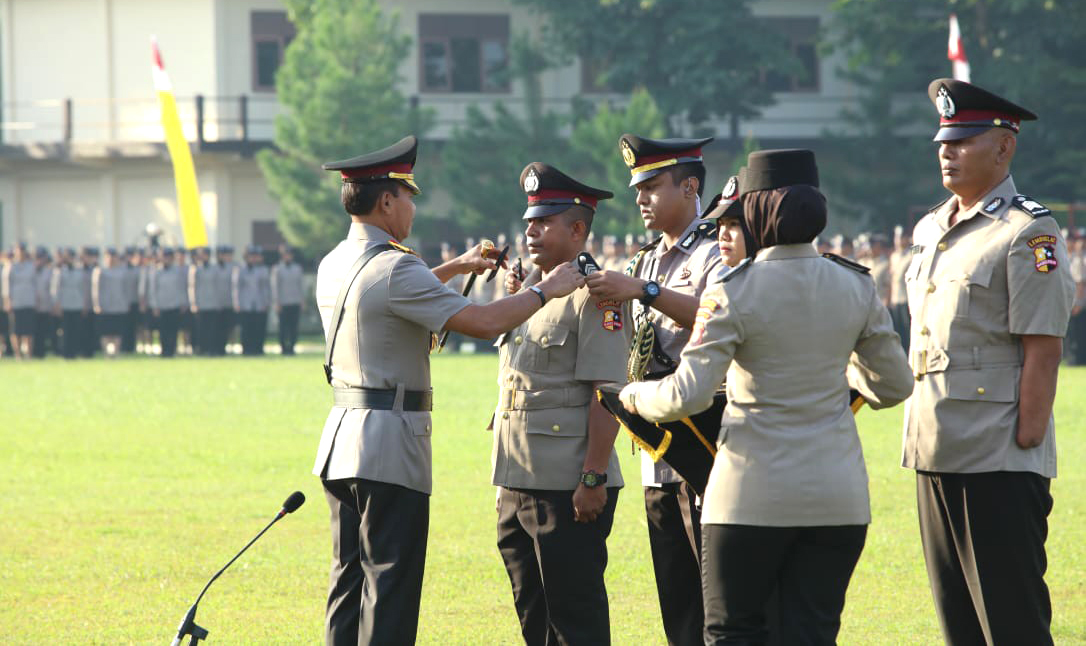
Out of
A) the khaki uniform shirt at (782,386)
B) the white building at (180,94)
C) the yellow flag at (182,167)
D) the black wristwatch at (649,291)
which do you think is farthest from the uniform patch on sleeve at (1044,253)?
the white building at (180,94)

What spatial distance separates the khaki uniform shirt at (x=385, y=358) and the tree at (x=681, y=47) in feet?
103

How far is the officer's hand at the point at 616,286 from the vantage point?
17.3ft

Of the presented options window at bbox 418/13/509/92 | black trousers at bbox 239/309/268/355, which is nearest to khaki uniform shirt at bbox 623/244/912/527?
black trousers at bbox 239/309/268/355

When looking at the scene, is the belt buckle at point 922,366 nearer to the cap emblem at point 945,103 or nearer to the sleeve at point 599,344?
the cap emblem at point 945,103

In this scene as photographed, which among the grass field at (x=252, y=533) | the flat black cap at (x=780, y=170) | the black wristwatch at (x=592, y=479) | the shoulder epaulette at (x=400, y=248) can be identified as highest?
the flat black cap at (x=780, y=170)

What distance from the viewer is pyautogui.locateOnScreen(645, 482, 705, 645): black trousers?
570 centimetres

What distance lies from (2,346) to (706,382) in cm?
2814

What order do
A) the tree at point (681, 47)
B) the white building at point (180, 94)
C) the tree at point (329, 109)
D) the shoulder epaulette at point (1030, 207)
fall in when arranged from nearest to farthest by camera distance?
the shoulder epaulette at point (1030, 207) < the tree at point (329, 109) < the tree at point (681, 47) < the white building at point (180, 94)

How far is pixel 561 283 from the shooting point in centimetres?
540

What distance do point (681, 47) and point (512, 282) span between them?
31760 mm

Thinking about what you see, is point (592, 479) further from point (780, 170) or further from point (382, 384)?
point (780, 170)

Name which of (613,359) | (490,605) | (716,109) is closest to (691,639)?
(613,359)

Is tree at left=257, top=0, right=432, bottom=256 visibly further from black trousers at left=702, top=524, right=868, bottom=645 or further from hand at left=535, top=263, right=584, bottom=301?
black trousers at left=702, top=524, right=868, bottom=645

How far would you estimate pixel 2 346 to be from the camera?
30281 mm
